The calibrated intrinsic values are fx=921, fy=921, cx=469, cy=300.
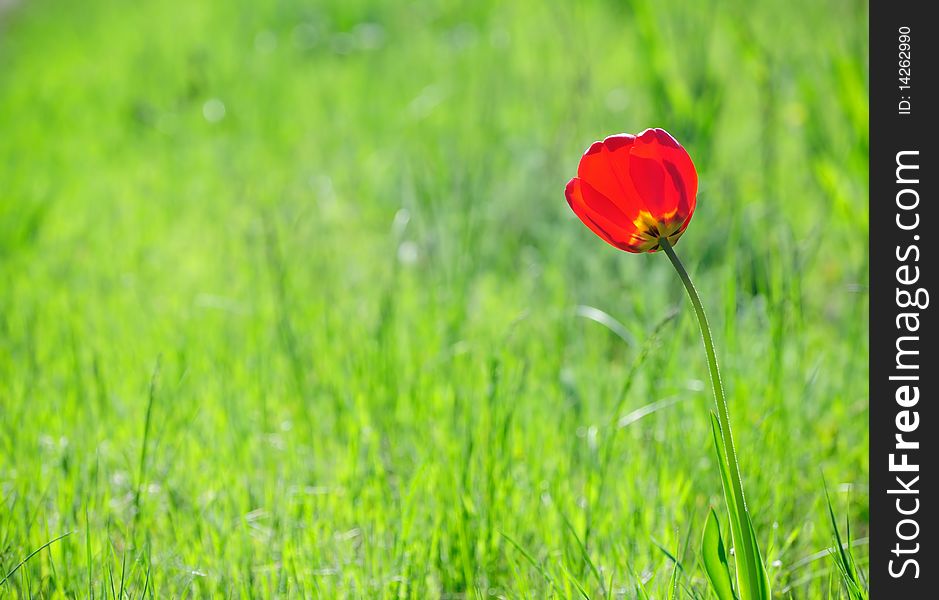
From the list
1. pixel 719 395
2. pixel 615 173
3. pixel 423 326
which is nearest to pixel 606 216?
pixel 615 173

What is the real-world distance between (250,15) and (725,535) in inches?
163

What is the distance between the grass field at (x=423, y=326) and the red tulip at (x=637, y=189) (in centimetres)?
36

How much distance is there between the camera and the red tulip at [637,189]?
0.97 metres

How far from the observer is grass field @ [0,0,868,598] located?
1.37 metres

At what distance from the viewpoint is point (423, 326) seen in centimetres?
202

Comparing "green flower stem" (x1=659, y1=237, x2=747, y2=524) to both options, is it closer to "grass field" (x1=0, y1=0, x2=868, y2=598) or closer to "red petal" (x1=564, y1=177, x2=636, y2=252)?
"red petal" (x1=564, y1=177, x2=636, y2=252)

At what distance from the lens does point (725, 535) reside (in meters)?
1.33
